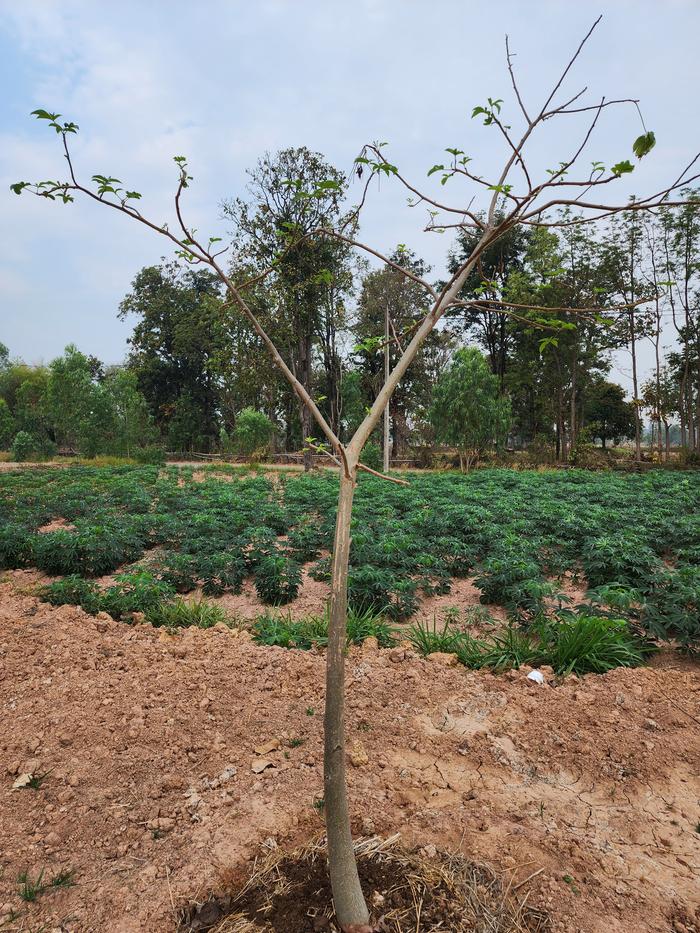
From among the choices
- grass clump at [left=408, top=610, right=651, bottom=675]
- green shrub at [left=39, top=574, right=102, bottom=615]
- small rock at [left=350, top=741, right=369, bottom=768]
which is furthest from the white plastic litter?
green shrub at [left=39, top=574, right=102, bottom=615]

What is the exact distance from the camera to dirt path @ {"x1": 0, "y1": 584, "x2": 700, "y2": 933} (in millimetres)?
1934

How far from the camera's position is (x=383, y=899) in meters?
1.79

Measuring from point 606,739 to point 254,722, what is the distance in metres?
1.84

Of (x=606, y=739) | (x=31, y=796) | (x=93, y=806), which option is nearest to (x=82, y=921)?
(x=93, y=806)

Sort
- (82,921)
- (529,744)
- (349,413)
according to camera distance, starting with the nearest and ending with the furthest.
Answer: (82,921)
(529,744)
(349,413)

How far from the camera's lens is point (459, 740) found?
2789 mm

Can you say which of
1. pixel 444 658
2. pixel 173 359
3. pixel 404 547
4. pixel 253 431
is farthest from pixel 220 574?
pixel 173 359

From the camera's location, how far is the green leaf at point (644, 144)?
1.48 m

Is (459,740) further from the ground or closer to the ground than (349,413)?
closer to the ground

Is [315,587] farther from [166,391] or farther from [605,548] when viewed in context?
[166,391]

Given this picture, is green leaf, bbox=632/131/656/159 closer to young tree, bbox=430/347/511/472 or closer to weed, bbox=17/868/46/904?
weed, bbox=17/868/46/904

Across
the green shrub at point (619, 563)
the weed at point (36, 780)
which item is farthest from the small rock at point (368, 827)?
the green shrub at point (619, 563)

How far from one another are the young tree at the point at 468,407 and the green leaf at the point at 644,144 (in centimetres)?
2265

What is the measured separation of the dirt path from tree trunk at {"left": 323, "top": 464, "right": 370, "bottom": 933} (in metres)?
0.51
